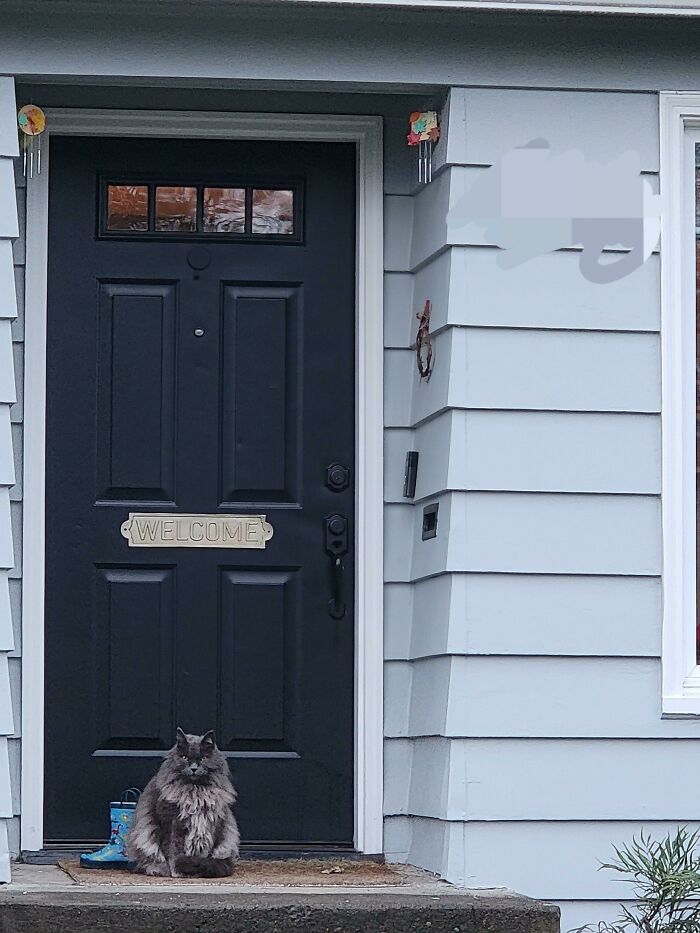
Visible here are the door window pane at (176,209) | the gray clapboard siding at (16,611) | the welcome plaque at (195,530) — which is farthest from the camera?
the door window pane at (176,209)

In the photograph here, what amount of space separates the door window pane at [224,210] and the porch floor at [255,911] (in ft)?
6.98

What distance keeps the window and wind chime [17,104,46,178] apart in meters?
0.24

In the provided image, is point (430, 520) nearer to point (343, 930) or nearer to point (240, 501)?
point (240, 501)

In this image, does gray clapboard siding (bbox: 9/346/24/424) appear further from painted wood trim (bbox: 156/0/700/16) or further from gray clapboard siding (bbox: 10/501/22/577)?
painted wood trim (bbox: 156/0/700/16)

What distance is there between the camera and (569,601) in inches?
181

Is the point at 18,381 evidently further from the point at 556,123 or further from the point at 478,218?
the point at 556,123

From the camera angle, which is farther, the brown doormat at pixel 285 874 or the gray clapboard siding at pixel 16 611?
the gray clapboard siding at pixel 16 611

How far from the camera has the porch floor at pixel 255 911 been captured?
3924mm

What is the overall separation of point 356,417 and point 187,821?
144cm

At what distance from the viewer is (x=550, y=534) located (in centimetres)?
461

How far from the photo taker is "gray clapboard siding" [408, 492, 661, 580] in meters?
4.57

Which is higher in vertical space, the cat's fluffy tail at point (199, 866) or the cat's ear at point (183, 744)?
the cat's ear at point (183, 744)

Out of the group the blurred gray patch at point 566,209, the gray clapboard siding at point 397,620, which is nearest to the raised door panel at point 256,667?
the gray clapboard siding at point 397,620

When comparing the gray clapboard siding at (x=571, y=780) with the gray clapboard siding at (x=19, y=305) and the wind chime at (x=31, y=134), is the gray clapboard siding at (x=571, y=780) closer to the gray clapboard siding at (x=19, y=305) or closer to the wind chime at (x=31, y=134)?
the gray clapboard siding at (x=19, y=305)
